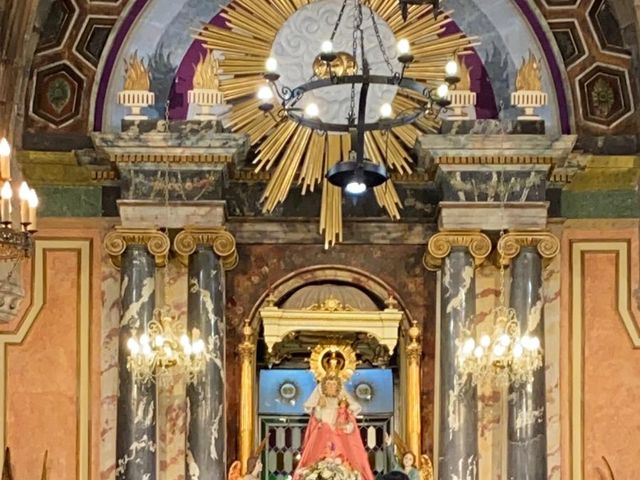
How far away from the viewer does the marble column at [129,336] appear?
583 inches

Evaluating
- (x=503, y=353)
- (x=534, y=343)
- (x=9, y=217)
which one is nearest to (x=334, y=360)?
(x=503, y=353)

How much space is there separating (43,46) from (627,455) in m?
6.25

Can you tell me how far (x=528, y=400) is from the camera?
1496 centimetres

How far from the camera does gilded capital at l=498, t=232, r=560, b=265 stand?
15.1 m

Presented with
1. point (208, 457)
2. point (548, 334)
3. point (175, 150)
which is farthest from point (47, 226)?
point (548, 334)

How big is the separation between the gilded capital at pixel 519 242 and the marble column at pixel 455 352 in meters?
0.14

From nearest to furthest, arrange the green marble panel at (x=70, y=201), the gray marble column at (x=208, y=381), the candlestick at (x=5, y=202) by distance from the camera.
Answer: the candlestick at (x=5, y=202) → the gray marble column at (x=208, y=381) → the green marble panel at (x=70, y=201)

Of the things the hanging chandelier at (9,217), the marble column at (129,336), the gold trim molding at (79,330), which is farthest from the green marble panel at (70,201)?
the hanging chandelier at (9,217)

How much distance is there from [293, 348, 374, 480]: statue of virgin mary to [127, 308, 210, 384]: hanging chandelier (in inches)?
43.0

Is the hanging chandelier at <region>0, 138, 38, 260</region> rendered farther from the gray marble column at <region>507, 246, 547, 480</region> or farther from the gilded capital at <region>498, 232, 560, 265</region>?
the gray marble column at <region>507, 246, 547, 480</region>

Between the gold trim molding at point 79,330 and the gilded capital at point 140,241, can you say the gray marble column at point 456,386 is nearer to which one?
the gilded capital at point 140,241

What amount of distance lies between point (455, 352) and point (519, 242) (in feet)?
3.57

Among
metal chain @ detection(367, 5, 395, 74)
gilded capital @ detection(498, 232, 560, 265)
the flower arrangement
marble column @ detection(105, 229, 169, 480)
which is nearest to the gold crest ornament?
the flower arrangement

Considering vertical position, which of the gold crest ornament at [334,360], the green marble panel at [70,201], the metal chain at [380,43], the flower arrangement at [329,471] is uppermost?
the metal chain at [380,43]
